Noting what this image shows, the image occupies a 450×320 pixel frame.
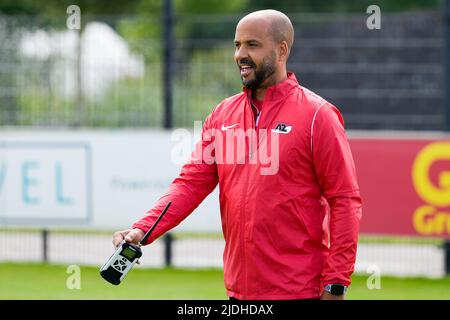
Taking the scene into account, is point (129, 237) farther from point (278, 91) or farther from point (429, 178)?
point (429, 178)

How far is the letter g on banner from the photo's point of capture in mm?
10320

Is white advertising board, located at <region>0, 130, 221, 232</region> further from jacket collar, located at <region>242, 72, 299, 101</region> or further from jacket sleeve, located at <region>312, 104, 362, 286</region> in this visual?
jacket sleeve, located at <region>312, 104, 362, 286</region>

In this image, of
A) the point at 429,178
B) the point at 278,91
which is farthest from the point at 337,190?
the point at 429,178

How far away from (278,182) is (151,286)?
5.79m

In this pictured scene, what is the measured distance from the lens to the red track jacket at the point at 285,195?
4.73m

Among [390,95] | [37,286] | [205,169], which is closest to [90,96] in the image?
[37,286]

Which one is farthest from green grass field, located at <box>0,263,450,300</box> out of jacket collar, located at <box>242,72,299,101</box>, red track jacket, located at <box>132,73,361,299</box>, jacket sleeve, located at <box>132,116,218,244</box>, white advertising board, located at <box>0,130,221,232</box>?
jacket collar, located at <box>242,72,299,101</box>

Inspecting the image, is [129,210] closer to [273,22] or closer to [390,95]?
[390,95]

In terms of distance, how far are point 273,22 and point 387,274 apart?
21.9 ft

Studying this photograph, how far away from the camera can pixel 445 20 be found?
11133mm

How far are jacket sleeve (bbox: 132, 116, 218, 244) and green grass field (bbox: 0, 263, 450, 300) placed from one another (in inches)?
178

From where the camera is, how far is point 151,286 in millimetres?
10391

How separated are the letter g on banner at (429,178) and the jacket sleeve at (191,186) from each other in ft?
18.2

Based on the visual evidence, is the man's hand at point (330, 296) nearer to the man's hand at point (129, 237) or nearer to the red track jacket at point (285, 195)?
the red track jacket at point (285, 195)
